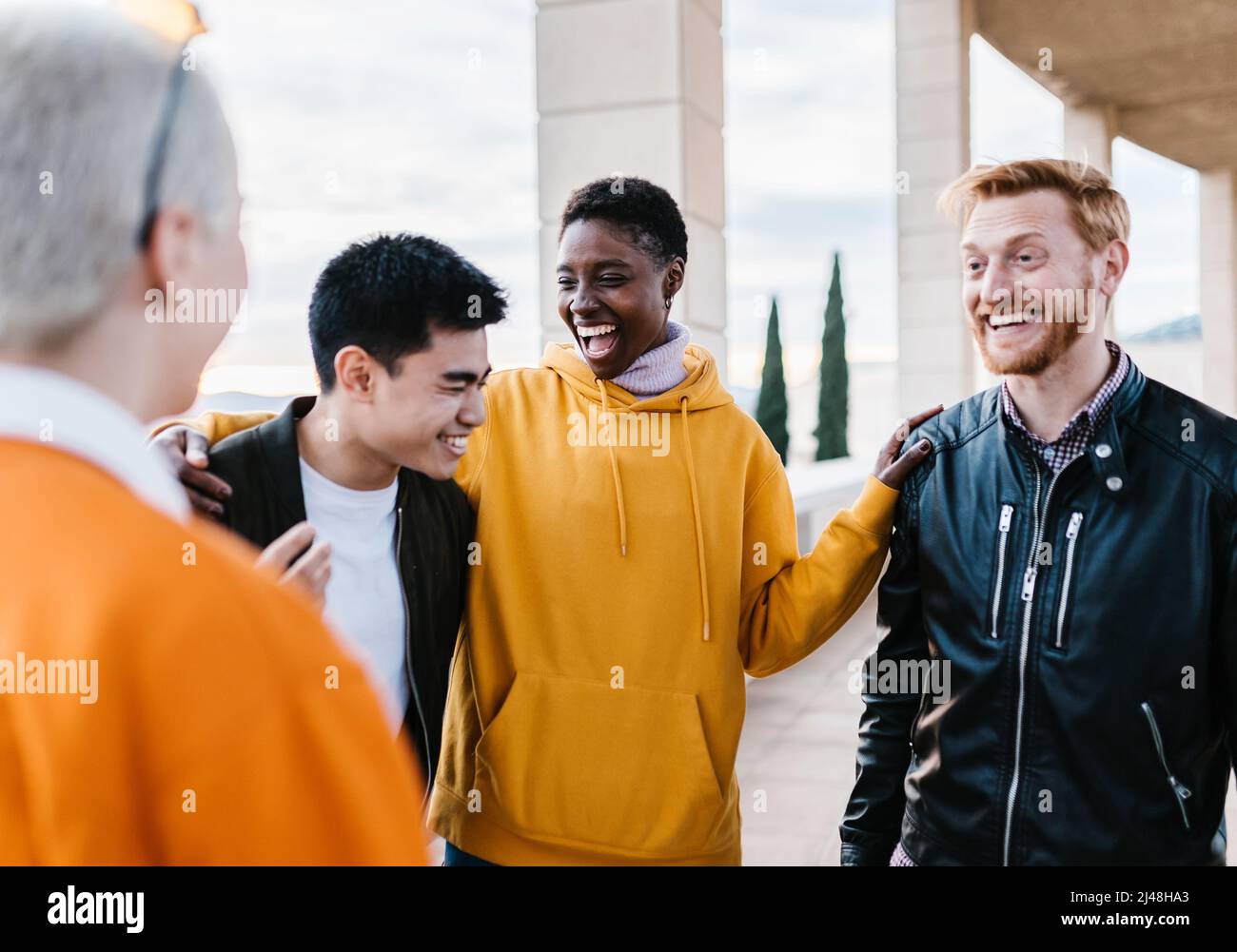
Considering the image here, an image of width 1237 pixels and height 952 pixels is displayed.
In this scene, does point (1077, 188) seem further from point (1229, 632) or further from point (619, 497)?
point (619, 497)

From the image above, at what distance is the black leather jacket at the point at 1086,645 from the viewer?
1.22m

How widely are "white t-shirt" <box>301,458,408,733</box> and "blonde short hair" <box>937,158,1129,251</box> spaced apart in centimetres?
103

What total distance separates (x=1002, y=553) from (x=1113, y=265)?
0.47 metres

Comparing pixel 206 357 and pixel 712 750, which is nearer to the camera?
pixel 206 357

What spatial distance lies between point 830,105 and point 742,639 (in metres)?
10.5

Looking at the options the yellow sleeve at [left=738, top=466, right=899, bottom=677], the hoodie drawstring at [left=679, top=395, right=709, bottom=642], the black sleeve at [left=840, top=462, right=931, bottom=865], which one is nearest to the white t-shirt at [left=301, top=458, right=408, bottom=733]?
the hoodie drawstring at [left=679, top=395, right=709, bottom=642]

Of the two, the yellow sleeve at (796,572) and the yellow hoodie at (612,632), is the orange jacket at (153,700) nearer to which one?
the yellow hoodie at (612,632)

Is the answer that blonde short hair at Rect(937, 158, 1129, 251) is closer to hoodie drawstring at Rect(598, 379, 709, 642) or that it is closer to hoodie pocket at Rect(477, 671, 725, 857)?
hoodie drawstring at Rect(598, 379, 709, 642)

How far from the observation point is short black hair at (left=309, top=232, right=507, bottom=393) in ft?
4.52

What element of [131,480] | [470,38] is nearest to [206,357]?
[131,480]

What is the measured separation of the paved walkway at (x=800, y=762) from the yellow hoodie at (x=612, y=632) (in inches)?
53.8

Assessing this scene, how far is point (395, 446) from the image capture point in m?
1.36
